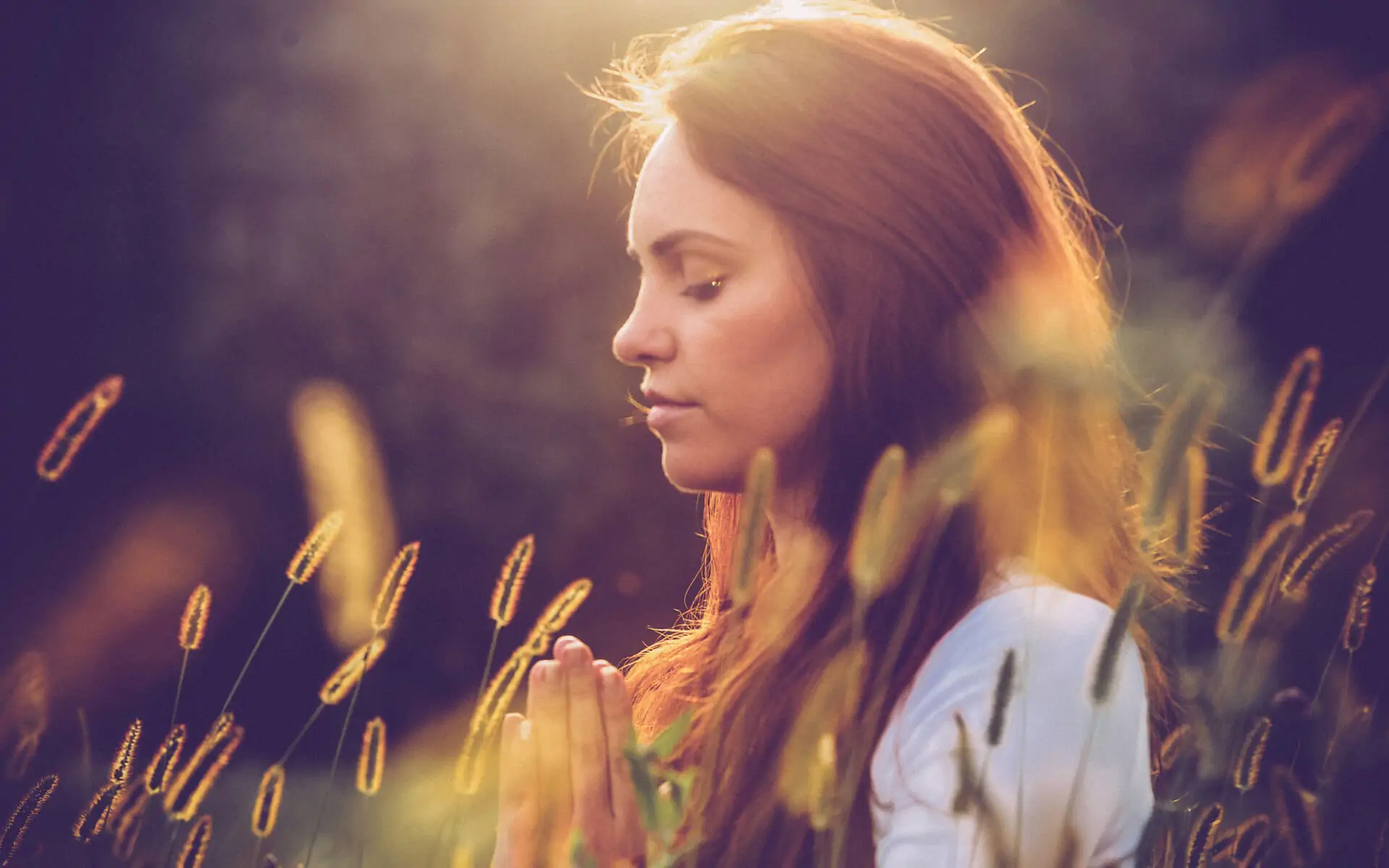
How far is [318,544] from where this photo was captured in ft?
3.54

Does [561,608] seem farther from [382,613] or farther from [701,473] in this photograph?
[701,473]

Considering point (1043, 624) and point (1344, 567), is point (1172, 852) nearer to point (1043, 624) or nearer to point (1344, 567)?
point (1043, 624)

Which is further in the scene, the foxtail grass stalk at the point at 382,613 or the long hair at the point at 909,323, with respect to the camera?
the long hair at the point at 909,323

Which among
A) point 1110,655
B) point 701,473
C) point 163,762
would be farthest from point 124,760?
point 1110,655

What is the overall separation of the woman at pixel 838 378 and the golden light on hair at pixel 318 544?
0.26m

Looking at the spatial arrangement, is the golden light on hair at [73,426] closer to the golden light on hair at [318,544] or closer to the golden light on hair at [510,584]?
the golden light on hair at [318,544]

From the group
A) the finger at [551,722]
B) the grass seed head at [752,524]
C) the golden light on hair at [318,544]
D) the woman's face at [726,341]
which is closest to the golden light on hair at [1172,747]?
the grass seed head at [752,524]

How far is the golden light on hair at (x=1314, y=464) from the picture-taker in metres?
0.98

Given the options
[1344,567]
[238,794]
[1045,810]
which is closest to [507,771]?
[1045,810]

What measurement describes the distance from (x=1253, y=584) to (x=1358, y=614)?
0.61 feet

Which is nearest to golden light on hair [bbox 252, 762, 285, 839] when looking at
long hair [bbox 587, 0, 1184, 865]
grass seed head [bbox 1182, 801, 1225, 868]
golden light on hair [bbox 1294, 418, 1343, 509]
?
long hair [bbox 587, 0, 1184, 865]

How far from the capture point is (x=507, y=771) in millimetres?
1309

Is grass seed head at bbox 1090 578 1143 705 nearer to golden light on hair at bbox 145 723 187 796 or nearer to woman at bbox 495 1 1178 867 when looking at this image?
woman at bbox 495 1 1178 867

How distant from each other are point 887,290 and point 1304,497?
504mm
